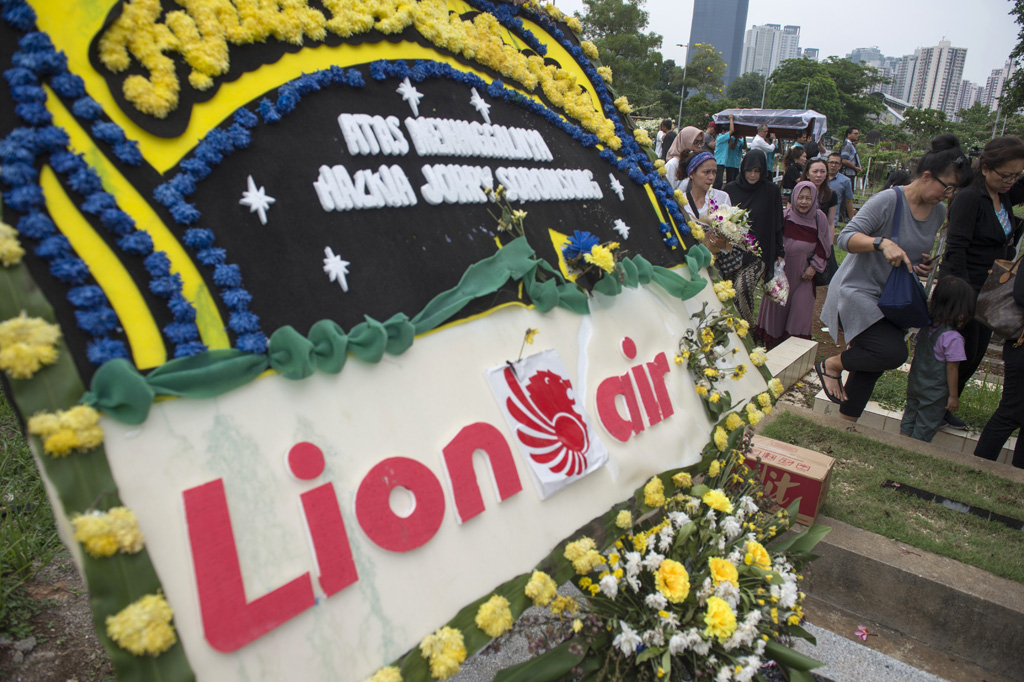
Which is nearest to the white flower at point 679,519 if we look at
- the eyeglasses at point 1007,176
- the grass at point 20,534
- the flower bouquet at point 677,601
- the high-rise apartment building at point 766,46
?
the flower bouquet at point 677,601

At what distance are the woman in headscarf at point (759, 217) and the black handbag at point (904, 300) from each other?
128 centimetres

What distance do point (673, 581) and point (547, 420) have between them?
1.76 feet

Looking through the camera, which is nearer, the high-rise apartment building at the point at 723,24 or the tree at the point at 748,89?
the tree at the point at 748,89

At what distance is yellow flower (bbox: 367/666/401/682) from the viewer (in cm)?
117

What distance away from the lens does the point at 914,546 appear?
2744mm

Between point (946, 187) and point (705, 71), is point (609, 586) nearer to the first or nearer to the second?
point (946, 187)

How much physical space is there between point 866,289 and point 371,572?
320cm

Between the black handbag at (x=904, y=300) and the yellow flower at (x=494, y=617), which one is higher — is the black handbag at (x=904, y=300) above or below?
above

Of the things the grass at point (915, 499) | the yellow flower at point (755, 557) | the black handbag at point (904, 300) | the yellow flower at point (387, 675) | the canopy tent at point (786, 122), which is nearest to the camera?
the yellow flower at point (387, 675)

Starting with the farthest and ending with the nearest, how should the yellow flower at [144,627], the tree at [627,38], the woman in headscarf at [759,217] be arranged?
1. the tree at [627,38]
2. the woman in headscarf at [759,217]
3. the yellow flower at [144,627]

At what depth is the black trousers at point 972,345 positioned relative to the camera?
3.62m

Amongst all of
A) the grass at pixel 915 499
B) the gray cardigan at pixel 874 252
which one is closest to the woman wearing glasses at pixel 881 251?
the gray cardigan at pixel 874 252

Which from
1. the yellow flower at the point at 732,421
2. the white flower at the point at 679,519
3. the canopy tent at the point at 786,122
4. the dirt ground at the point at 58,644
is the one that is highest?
the canopy tent at the point at 786,122

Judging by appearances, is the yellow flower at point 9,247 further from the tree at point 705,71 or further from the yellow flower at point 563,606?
the tree at point 705,71
